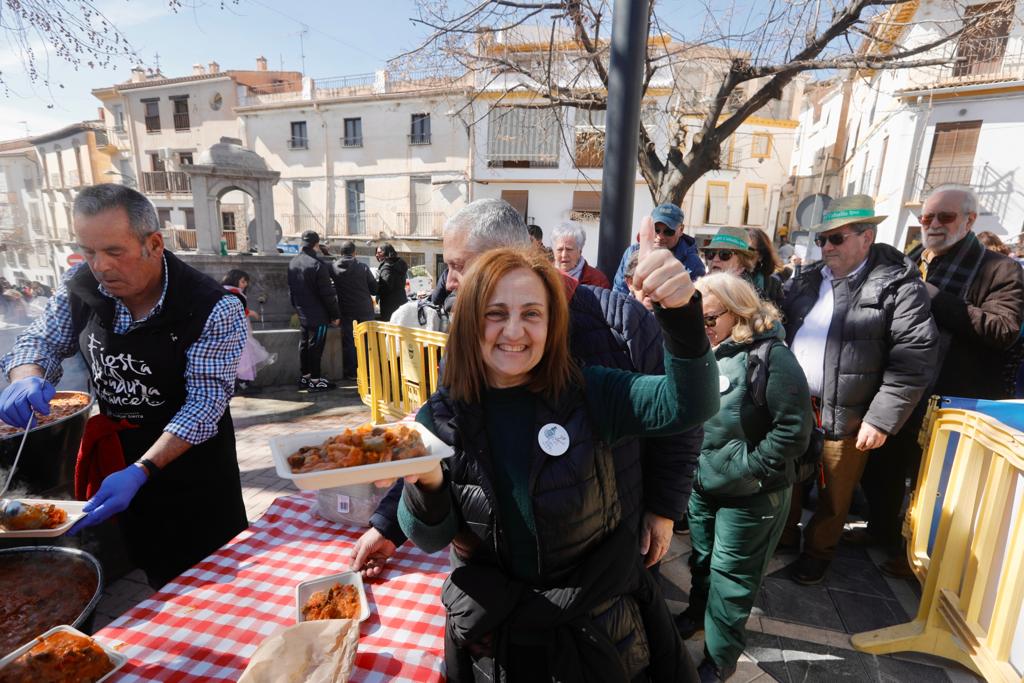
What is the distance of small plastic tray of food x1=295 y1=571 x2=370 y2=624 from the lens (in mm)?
1626

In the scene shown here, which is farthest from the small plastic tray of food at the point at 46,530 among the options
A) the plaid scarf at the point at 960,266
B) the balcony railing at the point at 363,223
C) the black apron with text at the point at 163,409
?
the balcony railing at the point at 363,223

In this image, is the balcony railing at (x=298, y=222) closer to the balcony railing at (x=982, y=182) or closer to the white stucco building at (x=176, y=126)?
the white stucco building at (x=176, y=126)

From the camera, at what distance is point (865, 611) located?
3006 millimetres

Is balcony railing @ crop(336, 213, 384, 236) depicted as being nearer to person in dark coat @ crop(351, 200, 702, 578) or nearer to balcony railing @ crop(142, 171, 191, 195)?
balcony railing @ crop(142, 171, 191, 195)

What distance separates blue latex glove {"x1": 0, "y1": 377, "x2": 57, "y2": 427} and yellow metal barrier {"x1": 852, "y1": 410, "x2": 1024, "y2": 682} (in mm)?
4158

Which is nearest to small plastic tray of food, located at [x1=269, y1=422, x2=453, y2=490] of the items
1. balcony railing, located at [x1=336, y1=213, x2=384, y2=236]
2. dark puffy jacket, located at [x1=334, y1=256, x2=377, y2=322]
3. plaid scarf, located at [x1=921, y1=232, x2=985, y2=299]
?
plaid scarf, located at [x1=921, y1=232, x2=985, y2=299]

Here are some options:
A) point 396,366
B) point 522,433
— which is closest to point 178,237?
point 396,366

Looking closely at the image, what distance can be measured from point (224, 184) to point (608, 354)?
11.0 meters

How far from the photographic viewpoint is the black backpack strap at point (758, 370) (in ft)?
7.47

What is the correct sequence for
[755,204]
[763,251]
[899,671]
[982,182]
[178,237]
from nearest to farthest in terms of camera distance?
[899,671] < [763,251] < [982,182] < [178,237] < [755,204]

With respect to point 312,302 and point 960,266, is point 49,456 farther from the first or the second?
point 960,266

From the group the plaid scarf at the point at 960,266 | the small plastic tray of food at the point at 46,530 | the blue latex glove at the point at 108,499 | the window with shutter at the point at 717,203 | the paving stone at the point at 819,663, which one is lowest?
the paving stone at the point at 819,663

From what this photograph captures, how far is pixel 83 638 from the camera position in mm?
1367

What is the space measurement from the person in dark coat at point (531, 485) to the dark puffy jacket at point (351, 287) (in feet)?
22.3
